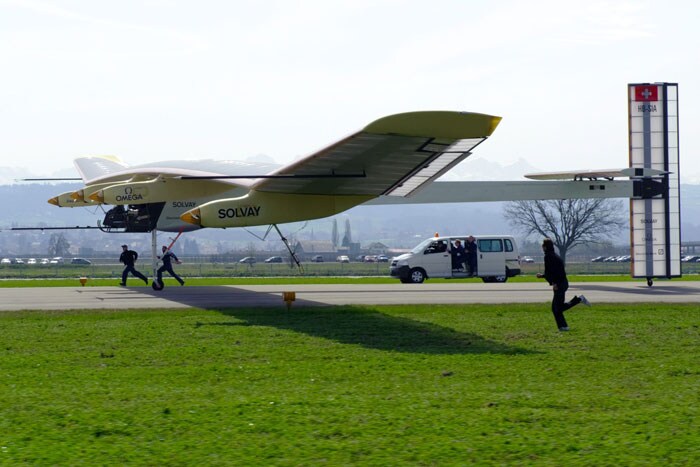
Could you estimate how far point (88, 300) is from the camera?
82.8 feet

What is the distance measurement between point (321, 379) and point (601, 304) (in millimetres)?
13369

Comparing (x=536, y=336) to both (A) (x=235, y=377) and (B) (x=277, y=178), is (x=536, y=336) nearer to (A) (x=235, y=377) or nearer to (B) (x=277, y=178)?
(A) (x=235, y=377)

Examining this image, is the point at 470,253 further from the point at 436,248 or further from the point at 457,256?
the point at 436,248

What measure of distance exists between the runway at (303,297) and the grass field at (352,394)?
5856 mm

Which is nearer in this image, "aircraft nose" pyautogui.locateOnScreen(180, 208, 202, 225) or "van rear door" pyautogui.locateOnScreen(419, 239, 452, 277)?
"aircraft nose" pyautogui.locateOnScreen(180, 208, 202, 225)

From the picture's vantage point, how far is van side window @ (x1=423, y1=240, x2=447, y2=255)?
37719 mm

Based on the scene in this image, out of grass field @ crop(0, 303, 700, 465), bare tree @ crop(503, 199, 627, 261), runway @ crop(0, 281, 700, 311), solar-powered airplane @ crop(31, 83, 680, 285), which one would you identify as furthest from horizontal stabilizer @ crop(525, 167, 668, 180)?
bare tree @ crop(503, 199, 627, 261)

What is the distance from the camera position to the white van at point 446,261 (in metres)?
37.7

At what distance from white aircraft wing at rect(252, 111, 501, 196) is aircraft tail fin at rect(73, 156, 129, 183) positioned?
46.1ft

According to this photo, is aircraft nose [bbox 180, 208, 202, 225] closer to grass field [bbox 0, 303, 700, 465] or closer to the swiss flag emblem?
grass field [bbox 0, 303, 700, 465]

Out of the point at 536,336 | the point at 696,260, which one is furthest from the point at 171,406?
the point at 696,260

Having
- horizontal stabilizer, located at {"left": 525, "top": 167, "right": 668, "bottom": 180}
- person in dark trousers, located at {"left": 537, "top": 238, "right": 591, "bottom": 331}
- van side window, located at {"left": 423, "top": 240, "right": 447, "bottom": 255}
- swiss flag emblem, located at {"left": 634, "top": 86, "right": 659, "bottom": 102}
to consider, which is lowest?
person in dark trousers, located at {"left": 537, "top": 238, "right": 591, "bottom": 331}

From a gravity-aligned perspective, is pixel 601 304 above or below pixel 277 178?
below

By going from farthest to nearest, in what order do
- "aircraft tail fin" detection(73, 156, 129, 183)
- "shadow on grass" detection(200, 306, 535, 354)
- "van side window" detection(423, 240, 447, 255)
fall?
"van side window" detection(423, 240, 447, 255) < "aircraft tail fin" detection(73, 156, 129, 183) < "shadow on grass" detection(200, 306, 535, 354)
